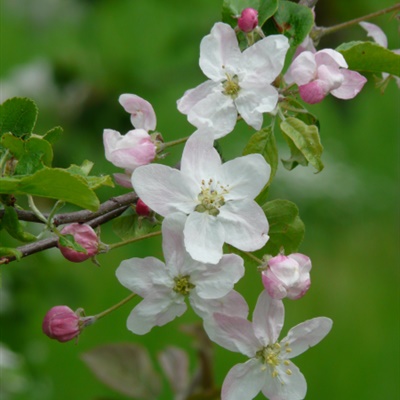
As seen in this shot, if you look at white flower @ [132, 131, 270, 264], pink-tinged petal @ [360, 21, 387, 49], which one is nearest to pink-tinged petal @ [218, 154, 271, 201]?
white flower @ [132, 131, 270, 264]

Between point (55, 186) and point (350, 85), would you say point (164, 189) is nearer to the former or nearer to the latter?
point (55, 186)

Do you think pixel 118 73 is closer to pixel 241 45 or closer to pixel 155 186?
pixel 241 45

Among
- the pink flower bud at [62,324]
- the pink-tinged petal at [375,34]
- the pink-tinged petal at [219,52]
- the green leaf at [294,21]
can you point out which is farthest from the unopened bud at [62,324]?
the pink-tinged petal at [375,34]

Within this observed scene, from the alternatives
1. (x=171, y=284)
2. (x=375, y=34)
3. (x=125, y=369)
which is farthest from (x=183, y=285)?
(x=125, y=369)

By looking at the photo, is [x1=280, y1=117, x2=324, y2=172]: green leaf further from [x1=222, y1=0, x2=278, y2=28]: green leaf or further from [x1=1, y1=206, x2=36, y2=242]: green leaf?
[x1=1, y1=206, x2=36, y2=242]: green leaf

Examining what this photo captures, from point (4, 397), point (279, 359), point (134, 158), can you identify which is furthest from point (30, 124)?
point (4, 397)

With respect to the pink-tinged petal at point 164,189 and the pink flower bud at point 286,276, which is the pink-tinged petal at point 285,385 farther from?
the pink-tinged petal at point 164,189
